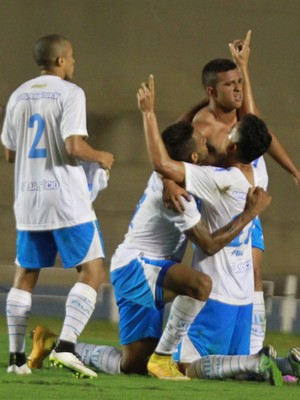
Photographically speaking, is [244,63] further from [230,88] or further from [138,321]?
[138,321]

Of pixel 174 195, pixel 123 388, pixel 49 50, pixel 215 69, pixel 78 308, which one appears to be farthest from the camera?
pixel 215 69

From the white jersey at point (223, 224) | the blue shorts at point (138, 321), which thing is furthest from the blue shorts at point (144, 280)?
the white jersey at point (223, 224)

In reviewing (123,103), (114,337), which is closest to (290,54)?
(123,103)

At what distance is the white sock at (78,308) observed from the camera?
7.19 meters

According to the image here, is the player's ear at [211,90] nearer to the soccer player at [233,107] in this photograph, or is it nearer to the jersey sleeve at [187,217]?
the soccer player at [233,107]

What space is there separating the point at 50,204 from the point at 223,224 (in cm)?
81

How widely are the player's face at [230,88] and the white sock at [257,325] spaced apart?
996mm

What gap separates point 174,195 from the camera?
701 cm

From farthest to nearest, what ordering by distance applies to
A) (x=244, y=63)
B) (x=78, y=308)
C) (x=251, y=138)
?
(x=244, y=63) → (x=78, y=308) → (x=251, y=138)

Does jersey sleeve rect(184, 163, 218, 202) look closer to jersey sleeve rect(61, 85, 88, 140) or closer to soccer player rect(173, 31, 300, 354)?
jersey sleeve rect(61, 85, 88, 140)

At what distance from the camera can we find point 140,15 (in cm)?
1265

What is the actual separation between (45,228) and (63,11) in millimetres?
5760

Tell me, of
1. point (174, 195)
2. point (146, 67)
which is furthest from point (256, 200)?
point (146, 67)

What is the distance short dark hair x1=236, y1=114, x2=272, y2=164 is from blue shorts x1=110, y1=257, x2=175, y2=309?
599mm
